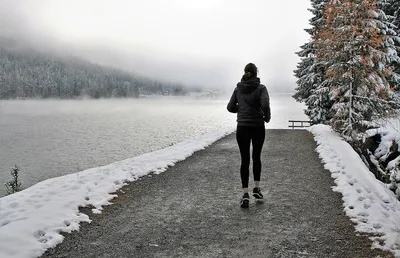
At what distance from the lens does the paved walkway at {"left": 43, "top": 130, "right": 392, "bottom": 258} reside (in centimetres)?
380

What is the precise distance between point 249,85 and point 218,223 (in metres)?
2.32

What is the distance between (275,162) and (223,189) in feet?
13.0

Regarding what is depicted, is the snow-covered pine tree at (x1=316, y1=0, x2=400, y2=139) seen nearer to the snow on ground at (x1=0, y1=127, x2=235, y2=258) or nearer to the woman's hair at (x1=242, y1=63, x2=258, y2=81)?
Result: the woman's hair at (x1=242, y1=63, x2=258, y2=81)

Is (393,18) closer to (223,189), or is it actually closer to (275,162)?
(275,162)

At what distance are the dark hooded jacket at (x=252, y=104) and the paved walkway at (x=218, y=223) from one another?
5.00ft

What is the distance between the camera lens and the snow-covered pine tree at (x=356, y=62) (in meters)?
15.9

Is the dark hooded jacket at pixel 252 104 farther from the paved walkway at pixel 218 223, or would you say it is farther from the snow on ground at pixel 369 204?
the snow on ground at pixel 369 204

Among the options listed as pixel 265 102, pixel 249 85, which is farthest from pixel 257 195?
pixel 249 85

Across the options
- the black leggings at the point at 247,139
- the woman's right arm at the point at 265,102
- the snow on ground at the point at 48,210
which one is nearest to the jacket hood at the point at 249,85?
the woman's right arm at the point at 265,102

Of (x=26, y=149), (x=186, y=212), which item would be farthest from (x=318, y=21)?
(x=26, y=149)

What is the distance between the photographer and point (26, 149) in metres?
36.5

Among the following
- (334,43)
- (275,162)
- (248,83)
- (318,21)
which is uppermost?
(318,21)

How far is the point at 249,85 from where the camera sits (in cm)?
536

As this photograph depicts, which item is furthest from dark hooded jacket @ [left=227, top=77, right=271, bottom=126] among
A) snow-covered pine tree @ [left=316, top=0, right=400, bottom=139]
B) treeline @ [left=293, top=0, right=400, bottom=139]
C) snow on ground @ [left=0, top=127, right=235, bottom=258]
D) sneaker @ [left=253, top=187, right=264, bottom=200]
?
snow-covered pine tree @ [left=316, top=0, right=400, bottom=139]
